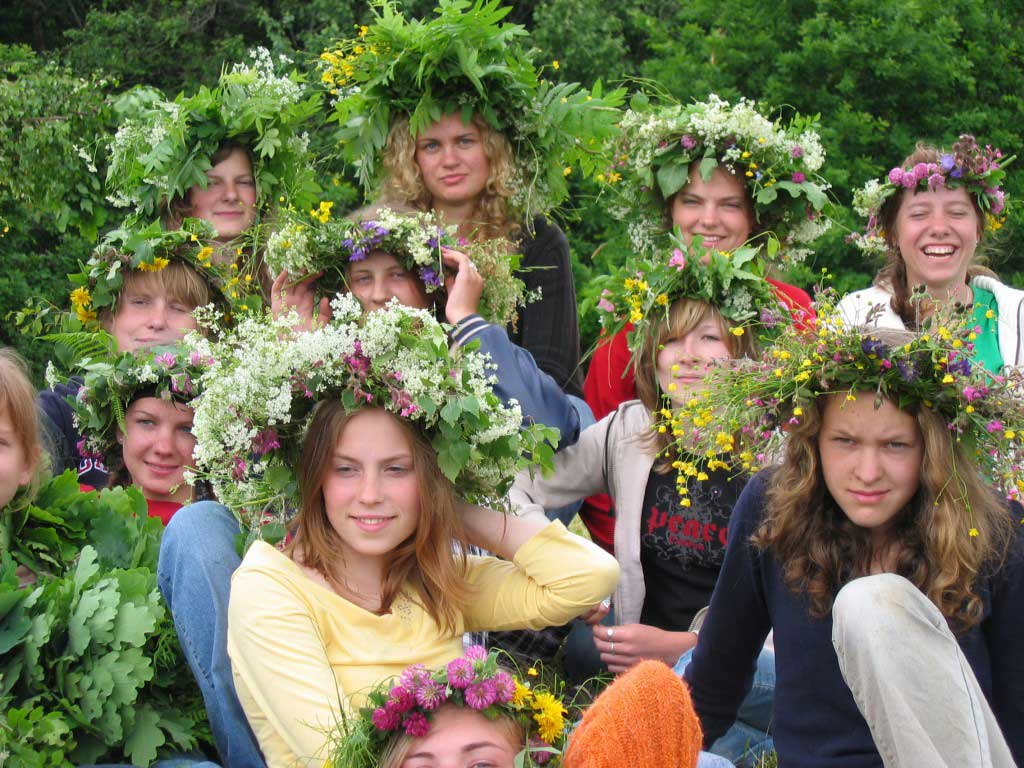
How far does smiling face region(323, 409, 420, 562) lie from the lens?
395cm

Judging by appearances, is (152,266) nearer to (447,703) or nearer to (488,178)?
(488,178)

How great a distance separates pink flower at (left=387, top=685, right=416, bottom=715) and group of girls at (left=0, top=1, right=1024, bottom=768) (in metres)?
0.01

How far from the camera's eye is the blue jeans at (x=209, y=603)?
399cm

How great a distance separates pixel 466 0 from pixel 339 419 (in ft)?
8.43

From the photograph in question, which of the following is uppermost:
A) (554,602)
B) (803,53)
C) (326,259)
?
(803,53)

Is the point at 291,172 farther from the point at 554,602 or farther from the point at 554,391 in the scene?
the point at 554,602

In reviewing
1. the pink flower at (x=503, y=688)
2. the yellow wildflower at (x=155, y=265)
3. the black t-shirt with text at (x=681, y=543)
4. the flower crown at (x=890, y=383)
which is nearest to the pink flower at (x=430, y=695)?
the pink flower at (x=503, y=688)

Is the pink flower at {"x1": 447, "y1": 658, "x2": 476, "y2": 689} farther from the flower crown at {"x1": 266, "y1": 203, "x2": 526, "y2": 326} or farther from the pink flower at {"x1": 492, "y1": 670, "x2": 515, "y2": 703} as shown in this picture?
the flower crown at {"x1": 266, "y1": 203, "x2": 526, "y2": 326}

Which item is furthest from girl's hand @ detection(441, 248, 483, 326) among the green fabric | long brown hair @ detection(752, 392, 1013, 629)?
the green fabric

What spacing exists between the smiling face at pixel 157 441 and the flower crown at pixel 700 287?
174 centimetres

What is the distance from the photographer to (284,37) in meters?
12.7

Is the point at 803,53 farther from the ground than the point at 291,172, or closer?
farther from the ground

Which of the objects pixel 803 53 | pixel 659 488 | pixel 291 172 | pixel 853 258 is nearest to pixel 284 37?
pixel 803 53

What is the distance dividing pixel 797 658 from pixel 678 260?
1730mm
